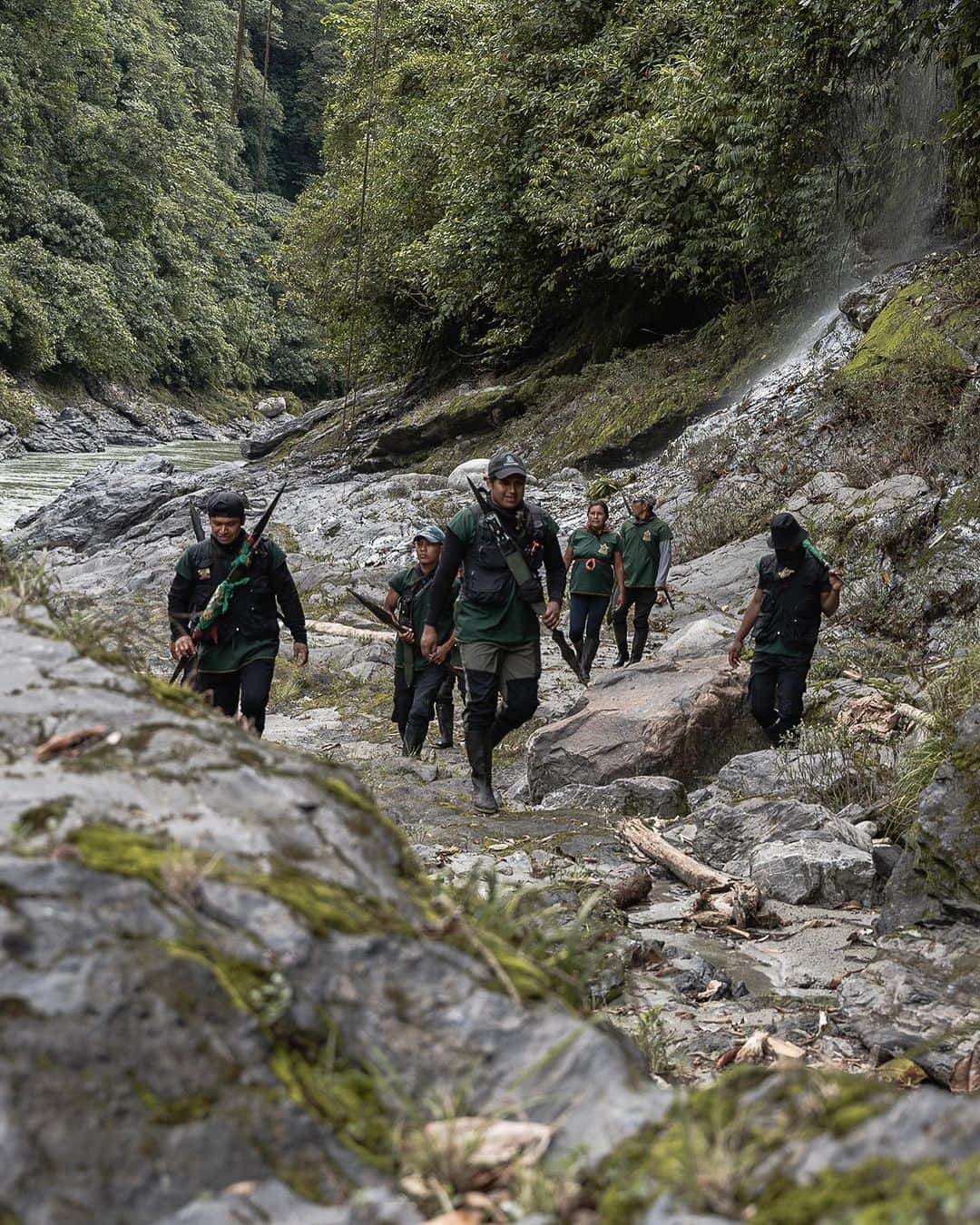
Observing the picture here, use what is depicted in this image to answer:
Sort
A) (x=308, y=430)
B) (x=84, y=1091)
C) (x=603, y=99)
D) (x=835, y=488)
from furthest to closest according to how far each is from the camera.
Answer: (x=308, y=430), (x=603, y=99), (x=835, y=488), (x=84, y=1091)

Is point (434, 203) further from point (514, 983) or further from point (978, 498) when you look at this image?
point (514, 983)

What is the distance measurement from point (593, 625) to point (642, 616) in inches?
20.5

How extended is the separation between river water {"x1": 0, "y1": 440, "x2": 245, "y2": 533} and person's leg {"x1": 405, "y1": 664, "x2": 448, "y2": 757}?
15811 mm

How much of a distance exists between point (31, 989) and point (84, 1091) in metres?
0.16

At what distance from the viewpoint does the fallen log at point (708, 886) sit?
525cm

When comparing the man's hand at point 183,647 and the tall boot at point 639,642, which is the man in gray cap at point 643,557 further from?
the man's hand at point 183,647

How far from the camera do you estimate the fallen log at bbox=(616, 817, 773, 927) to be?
5.25 metres

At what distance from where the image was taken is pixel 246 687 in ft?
21.6

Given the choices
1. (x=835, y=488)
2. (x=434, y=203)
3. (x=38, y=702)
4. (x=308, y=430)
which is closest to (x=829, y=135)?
(x=835, y=488)

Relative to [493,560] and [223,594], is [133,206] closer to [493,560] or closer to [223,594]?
[223,594]

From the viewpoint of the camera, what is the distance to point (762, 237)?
16766 millimetres

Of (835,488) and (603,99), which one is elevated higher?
(603,99)

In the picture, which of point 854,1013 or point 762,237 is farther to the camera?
point 762,237

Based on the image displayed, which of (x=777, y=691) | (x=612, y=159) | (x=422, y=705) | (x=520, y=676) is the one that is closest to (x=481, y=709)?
(x=520, y=676)
